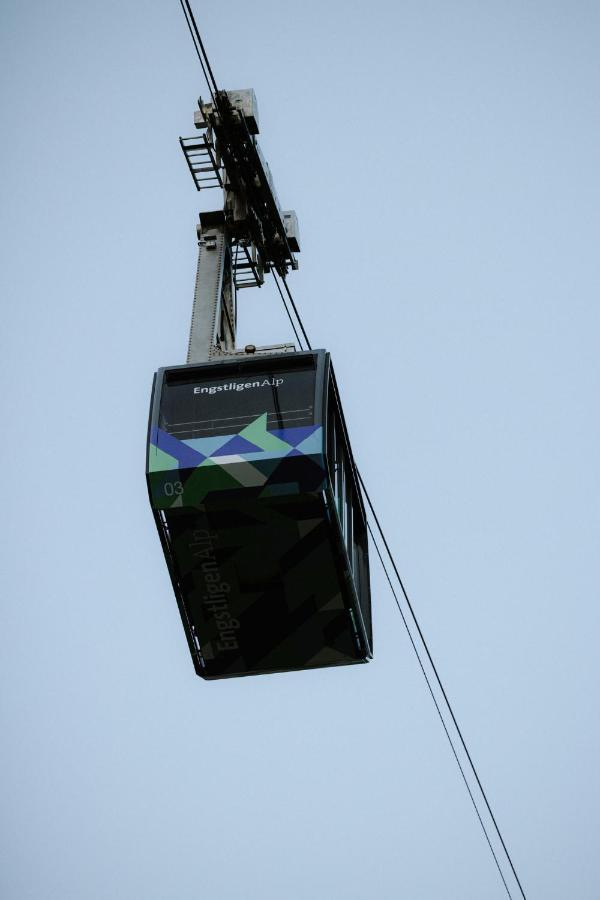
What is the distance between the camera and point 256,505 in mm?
14484

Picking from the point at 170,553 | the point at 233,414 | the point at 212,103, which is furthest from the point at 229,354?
the point at 212,103

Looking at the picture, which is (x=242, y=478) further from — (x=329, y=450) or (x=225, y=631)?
(x=225, y=631)

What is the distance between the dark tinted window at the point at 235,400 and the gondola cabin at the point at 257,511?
13 mm

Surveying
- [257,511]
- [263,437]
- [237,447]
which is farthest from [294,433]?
[257,511]

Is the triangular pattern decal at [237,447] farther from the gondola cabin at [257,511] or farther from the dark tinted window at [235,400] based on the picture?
the dark tinted window at [235,400]

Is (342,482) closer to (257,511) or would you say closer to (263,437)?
(257,511)

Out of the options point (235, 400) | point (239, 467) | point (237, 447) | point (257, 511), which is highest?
point (235, 400)

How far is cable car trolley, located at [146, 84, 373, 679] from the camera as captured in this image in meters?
14.3

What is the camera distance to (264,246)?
19.7 m

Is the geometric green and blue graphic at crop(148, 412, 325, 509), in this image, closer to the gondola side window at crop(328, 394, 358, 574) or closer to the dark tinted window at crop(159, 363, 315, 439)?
the dark tinted window at crop(159, 363, 315, 439)

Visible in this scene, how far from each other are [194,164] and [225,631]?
20.5ft

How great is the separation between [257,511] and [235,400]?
1230mm

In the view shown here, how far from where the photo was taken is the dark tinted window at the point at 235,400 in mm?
14555

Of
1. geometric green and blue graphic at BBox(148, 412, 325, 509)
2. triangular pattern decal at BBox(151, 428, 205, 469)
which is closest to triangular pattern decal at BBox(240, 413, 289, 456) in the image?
geometric green and blue graphic at BBox(148, 412, 325, 509)
